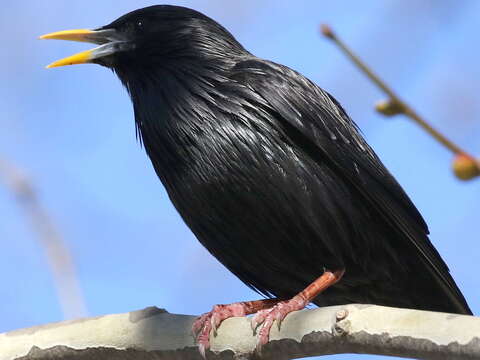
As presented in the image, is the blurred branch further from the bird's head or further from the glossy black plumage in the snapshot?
the bird's head

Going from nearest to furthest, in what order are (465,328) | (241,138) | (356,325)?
1. (465,328)
2. (356,325)
3. (241,138)

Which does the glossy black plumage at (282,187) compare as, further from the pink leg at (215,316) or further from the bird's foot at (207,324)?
the bird's foot at (207,324)

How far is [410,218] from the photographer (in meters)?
4.86

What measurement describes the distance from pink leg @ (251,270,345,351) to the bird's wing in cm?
44

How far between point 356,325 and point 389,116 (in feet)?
4.12

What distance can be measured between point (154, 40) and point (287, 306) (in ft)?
6.81

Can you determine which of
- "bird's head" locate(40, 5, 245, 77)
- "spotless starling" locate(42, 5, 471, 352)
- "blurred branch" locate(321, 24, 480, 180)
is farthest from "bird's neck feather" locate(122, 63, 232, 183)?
"blurred branch" locate(321, 24, 480, 180)

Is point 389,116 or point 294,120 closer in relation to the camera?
point 389,116

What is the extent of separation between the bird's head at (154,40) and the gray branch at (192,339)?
189cm

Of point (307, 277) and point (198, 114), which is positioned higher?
point (198, 114)

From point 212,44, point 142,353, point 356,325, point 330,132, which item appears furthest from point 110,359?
point 212,44

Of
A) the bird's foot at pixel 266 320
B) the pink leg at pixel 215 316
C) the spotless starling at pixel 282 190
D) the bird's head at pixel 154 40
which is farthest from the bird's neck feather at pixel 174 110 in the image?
the bird's foot at pixel 266 320

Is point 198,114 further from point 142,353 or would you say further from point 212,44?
point 142,353

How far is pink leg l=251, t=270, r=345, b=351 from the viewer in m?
3.78
